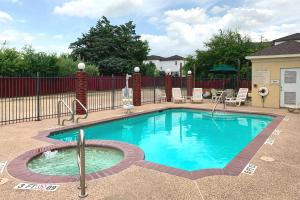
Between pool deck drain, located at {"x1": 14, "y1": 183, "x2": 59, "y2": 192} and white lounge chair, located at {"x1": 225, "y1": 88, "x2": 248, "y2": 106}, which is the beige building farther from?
pool deck drain, located at {"x1": 14, "y1": 183, "x2": 59, "y2": 192}

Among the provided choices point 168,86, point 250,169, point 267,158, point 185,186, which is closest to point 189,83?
point 168,86

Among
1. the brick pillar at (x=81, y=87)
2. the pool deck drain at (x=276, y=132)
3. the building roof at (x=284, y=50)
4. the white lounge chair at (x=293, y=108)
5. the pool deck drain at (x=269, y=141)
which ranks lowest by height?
the pool deck drain at (x=269, y=141)

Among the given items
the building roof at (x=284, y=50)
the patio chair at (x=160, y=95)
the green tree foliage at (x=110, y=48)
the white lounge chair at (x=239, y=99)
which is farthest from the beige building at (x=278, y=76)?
the green tree foliage at (x=110, y=48)

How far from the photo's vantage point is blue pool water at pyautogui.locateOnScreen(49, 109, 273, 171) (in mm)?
6578

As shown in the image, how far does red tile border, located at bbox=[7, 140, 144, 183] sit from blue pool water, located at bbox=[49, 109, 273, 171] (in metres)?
0.75

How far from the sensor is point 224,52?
971 inches

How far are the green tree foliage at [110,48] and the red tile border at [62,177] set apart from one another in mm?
23852

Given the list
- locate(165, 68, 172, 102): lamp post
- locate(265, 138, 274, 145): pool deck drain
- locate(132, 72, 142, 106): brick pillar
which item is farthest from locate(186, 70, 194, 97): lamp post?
locate(265, 138, 274, 145): pool deck drain

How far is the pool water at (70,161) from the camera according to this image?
203 inches

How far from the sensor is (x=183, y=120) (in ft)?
39.0

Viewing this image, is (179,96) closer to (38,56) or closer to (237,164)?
(237,164)

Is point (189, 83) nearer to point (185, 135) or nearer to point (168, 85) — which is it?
point (168, 85)

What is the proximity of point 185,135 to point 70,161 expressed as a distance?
4444 mm

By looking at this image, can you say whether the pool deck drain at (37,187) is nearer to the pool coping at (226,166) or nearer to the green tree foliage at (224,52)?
the pool coping at (226,166)
